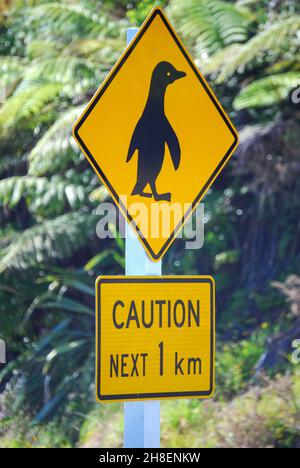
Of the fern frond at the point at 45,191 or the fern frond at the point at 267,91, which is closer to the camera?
the fern frond at the point at 267,91

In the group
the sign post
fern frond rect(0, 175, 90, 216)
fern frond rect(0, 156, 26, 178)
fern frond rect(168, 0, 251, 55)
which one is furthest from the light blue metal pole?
fern frond rect(0, 156, 26, 178)

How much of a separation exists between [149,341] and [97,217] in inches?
218

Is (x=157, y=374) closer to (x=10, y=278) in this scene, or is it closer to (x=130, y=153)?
(x=130, y=153)

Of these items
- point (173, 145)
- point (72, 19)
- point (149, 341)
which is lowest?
point (72, 19)

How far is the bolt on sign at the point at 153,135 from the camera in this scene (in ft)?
10.5

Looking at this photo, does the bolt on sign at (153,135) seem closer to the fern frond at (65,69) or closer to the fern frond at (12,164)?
the fern frond at (65,69)

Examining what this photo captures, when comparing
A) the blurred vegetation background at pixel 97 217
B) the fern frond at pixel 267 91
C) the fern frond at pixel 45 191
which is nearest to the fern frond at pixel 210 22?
the blurred vegetation background at pixel 97 217

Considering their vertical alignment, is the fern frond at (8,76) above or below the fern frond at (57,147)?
above

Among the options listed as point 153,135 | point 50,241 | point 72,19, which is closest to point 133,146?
point 153,135

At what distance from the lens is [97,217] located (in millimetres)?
8641

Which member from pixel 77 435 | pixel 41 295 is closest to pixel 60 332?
pixel 41 295

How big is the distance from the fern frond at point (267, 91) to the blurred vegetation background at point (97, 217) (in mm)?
14

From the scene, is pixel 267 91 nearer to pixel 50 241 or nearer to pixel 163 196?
pixel 50 241

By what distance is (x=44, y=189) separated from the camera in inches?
A: 343
